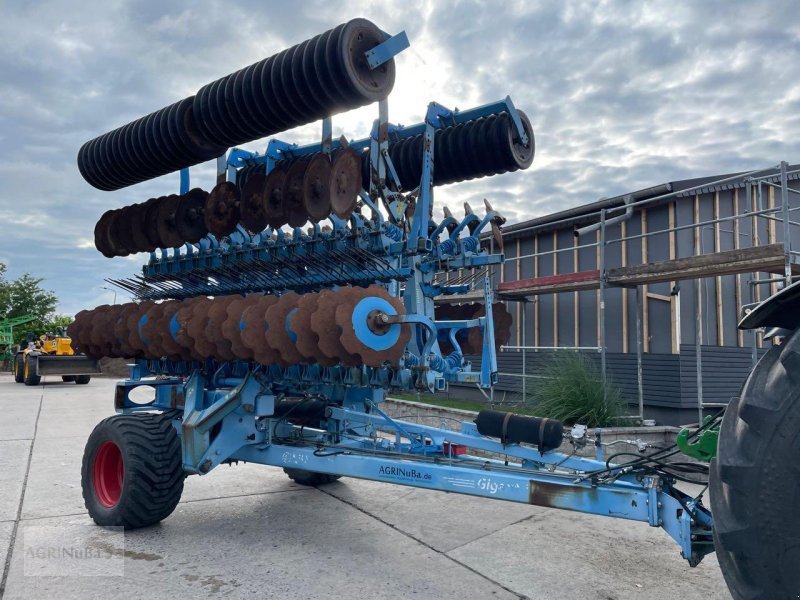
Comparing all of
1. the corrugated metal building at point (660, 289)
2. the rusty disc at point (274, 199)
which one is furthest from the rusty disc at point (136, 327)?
the corrugated metal building at point (660, 289)

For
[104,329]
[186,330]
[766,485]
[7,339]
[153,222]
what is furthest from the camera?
[7,339]

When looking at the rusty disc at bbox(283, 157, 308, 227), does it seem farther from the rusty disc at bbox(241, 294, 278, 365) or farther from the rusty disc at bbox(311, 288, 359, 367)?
the rusty disc at bbox(311, 288, 359, 367)

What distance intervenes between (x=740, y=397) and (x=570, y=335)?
36.4 ft

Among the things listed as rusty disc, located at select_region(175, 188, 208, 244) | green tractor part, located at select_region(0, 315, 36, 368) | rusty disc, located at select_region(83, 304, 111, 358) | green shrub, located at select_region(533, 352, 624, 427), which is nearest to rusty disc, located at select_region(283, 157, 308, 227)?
rusty disc, located at select_region(175, 188, 208, 244)

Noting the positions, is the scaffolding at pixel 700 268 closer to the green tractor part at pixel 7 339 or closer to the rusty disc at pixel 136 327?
the rusty disc at pixel 136 327

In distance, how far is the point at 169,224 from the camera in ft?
20.4

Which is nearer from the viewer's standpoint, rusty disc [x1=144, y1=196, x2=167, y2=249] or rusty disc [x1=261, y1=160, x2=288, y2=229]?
rusty disc [x1=261, y1=160, x2=288, y2=229]

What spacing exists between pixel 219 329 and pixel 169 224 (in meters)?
1.69

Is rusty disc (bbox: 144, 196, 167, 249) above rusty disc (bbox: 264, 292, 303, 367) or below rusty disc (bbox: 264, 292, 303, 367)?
above

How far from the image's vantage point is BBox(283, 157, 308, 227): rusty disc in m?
5.04

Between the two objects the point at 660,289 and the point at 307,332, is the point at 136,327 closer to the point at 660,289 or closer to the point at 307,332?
the point at 307,332

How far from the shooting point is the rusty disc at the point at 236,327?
489cm

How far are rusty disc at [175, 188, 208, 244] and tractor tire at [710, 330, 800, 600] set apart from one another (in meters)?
5.02

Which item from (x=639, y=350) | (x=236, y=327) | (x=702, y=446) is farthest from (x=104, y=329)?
(x=639, y=350)
